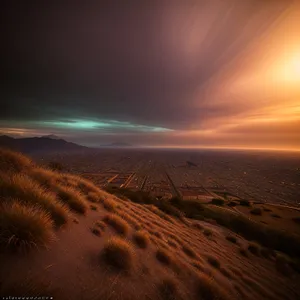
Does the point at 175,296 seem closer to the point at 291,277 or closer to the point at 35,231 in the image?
the point at 35,231

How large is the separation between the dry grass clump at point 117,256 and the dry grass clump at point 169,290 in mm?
881

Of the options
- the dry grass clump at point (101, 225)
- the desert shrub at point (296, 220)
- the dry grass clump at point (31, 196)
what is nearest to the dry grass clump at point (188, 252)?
the dry grass clump at point (101, 225)

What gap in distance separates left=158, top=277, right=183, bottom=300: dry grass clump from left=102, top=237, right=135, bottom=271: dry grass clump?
0.88 meters

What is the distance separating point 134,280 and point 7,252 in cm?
260

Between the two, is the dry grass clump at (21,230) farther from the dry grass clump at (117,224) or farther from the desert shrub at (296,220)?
the desert shrub at (296,220)

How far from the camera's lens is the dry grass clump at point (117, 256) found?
350cm

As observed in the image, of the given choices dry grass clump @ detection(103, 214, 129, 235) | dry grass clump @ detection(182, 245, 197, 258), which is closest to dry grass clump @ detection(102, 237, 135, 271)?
dry grass clump @ detection(103, 214, 129, 235)

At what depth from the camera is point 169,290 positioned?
350 centimetres

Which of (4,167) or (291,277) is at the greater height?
(4,167)

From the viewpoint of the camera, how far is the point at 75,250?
135 inches

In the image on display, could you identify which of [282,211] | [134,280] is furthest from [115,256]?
[282,211]

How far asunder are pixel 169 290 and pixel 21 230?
3.56 metres

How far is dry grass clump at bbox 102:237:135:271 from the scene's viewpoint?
3.50 meters

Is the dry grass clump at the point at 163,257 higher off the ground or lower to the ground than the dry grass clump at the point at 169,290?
lower
